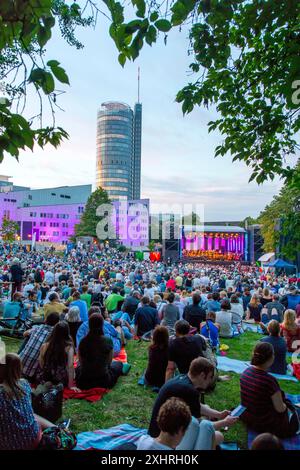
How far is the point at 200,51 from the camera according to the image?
10.7 ft

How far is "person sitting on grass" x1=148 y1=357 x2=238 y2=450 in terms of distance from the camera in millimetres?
2428

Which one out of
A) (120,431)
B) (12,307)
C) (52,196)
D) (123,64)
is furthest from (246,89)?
(52,196)

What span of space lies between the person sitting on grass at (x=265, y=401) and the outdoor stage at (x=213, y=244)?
3767cm

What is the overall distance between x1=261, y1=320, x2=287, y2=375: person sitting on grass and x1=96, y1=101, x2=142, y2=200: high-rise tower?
12334 cm

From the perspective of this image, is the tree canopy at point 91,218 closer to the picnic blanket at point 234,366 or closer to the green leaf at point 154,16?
the picnic blanket at point 234,366

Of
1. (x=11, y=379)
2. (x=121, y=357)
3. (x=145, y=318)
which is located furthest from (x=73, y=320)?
(x=11, y=379)

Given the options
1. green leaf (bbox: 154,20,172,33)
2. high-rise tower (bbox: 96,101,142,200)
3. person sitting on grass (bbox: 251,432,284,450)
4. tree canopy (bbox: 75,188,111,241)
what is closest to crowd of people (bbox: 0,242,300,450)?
person sitting on grass (bbox: 251,432,284,450)

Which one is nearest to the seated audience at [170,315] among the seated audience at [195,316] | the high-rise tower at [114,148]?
the seated audience at [195,316]

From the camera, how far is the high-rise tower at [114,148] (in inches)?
4931

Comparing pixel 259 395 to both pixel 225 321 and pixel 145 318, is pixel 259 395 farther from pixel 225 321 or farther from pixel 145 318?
pixel 225 321

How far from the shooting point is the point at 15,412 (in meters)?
2.71

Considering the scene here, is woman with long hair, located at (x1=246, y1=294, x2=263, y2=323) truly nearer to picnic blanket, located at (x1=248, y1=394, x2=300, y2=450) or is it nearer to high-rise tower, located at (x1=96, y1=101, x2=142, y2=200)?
picnic blanket, located at (x1=248, y1=394, x2=300, y2=450)

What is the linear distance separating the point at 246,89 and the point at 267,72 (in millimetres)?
276
